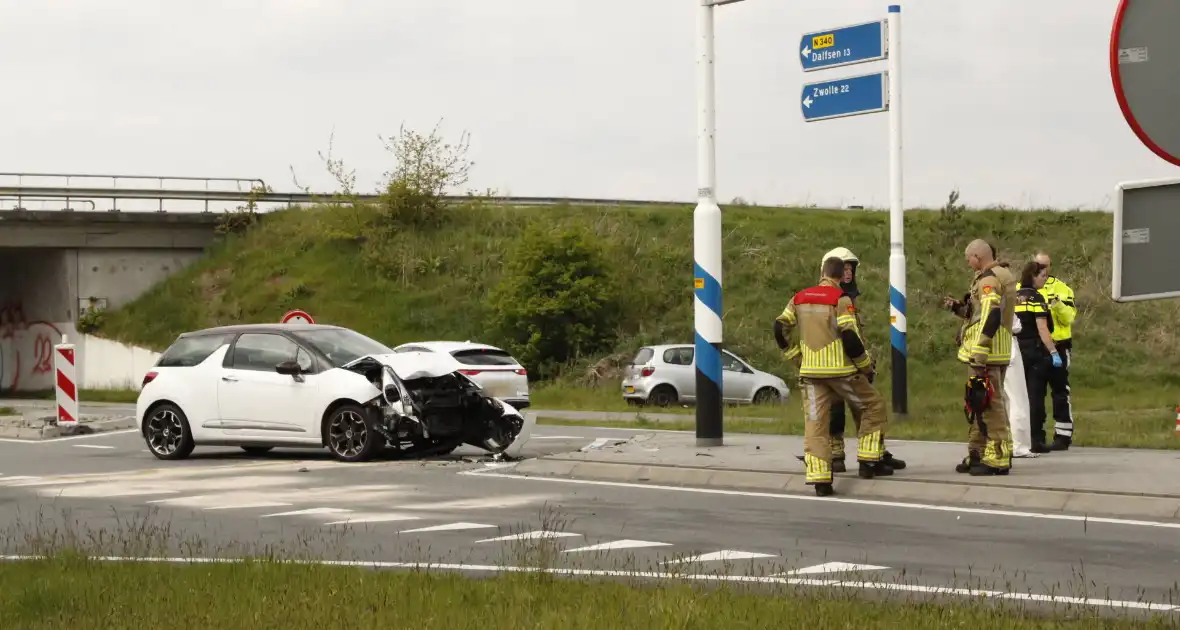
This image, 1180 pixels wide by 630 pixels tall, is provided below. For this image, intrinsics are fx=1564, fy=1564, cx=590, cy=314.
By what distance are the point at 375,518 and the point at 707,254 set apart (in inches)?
214

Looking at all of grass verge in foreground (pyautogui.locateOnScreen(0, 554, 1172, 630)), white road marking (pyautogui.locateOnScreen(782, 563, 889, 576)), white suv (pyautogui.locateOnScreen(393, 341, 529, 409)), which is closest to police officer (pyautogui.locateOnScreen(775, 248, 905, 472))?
white road marking (pyautogui.locateOnScreen(782, 563, 889, 576))

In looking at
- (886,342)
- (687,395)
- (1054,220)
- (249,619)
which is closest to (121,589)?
(249,619)

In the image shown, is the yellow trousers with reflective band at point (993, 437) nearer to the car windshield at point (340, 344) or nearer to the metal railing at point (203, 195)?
the car windshield at point (340, 344)

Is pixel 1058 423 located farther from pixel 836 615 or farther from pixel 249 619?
pixel 249 619

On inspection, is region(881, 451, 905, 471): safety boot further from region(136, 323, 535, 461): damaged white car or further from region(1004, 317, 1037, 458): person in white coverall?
region(136, 323, 535, 461): damaged white car

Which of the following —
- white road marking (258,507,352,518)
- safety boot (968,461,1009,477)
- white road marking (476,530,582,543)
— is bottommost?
white road marking (258,507,352,518)

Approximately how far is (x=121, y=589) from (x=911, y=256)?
3648cm

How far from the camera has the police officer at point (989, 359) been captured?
40.9 feet

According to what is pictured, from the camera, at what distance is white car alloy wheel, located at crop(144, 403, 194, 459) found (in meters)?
17.9

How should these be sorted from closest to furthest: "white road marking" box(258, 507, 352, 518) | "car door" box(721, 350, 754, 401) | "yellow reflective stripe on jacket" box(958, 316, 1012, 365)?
1. "white road marking" box(258, 507, 352, 518)
2. "yellow reflective stripe on jacket" box(958, 316, 1012, 365)
3. "car door" box(721, 350, 754, 401)

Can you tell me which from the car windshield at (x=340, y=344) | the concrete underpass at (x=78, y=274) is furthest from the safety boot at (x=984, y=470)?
the concrete underpass at (x=78, y=274)

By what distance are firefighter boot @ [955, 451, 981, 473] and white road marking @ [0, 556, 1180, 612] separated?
484cm

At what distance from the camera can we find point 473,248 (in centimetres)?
4462

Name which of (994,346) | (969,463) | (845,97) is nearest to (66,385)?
(845,97)
